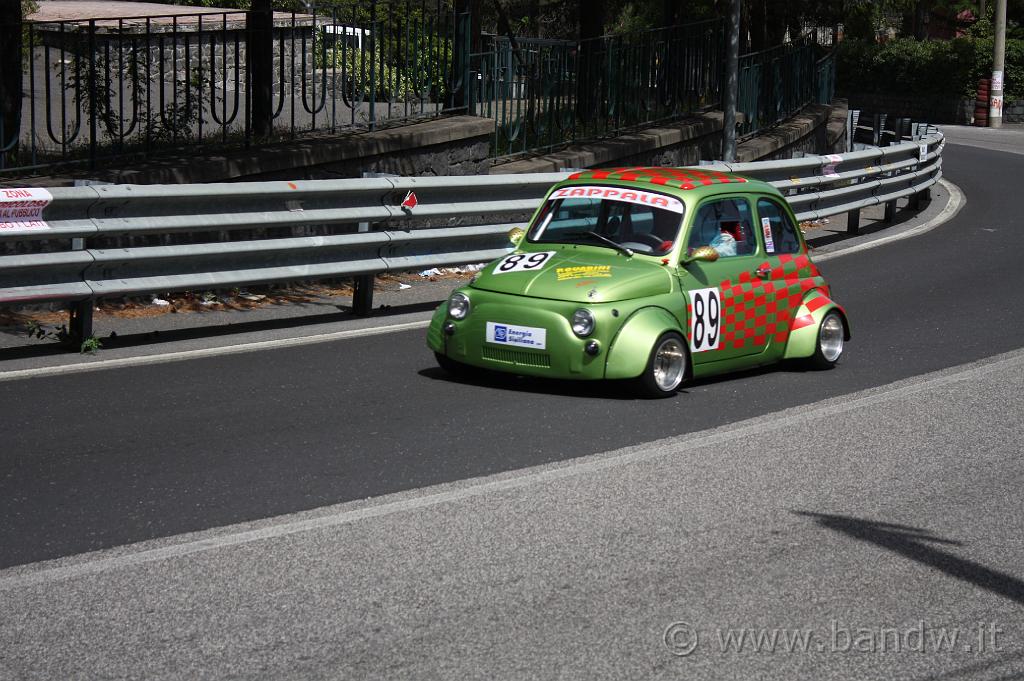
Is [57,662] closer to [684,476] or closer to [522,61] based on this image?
[684,476]

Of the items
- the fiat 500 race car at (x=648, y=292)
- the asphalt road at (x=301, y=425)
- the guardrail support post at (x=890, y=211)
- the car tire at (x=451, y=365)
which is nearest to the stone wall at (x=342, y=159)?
the asphalt road at (x=301, y=425)

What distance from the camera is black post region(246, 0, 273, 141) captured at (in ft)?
49.5

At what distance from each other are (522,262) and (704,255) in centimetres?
119

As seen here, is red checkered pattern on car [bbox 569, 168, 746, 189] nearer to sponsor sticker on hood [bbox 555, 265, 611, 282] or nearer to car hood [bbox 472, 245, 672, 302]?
car hood [bbox 472, 245, 672, 302]

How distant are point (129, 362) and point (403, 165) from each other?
6.12 meters

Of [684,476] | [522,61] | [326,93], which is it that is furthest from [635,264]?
[522,61]

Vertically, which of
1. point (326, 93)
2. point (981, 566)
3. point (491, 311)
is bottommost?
point (981, 566)

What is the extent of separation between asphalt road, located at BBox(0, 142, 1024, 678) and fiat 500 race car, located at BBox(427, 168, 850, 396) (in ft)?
0.93

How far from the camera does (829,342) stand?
33.9ft

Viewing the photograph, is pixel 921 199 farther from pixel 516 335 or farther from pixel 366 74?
pixel 516 335

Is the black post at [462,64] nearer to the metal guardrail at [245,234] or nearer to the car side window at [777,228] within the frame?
the metal guardrail at [245,234]

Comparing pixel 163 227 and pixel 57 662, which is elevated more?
pixel 163 227

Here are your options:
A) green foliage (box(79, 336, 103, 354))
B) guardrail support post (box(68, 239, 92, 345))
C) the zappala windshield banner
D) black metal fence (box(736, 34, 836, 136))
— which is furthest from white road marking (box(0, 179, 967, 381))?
black metal fence (box(736, 34, 836, 136))

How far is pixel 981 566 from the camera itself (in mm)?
5840
